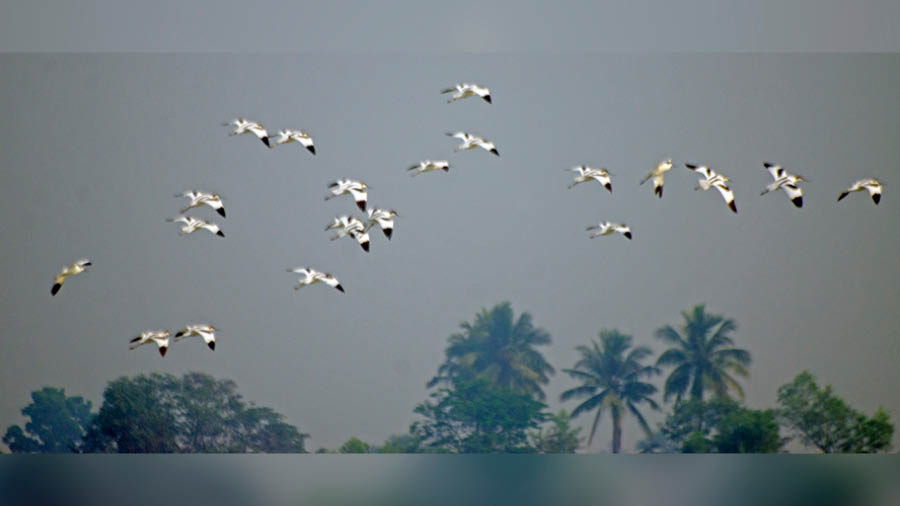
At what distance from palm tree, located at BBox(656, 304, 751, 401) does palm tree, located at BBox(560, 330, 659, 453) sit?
0.66 meters

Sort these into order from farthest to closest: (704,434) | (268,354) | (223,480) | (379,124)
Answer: (379,124) < (268,354) < (704,434) < (223,480)

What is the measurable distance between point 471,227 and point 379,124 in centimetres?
465

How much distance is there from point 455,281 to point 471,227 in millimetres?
2339

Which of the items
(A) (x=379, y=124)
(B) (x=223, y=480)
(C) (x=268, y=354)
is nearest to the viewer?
(B) (x=223, y=480)

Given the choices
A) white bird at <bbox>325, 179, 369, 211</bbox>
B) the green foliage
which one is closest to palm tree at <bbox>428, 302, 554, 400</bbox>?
the green foliage

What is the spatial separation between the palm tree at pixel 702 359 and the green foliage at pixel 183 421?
1123 centimetres

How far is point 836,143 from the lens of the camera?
4144cm

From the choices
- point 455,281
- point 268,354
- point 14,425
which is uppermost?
point 455,281

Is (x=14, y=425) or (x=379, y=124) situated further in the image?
(x=379, y=124)

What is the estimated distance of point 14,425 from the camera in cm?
3866

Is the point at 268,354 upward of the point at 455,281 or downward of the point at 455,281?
downward

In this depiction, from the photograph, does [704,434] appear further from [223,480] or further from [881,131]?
[223,480]

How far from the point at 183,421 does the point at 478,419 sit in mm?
8817

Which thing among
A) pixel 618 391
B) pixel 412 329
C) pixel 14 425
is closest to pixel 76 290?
pixel 14 425
